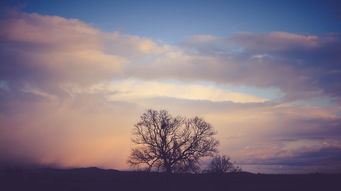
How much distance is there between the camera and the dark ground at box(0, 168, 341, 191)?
91.2 feet

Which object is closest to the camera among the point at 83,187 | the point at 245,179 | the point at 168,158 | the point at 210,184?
the point at 83,187

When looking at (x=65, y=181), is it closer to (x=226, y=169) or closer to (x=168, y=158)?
(x=168, y=158)

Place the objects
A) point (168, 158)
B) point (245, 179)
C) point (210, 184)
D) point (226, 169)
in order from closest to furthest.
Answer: point (210, 184), point (245, 179), point (168, 158), point (226, 169)

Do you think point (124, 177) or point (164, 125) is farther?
point (164, 125)

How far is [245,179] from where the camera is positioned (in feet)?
107

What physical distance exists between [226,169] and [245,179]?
79.2 feet

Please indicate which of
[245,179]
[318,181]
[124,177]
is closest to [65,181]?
[124,177]

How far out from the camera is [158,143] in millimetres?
39688

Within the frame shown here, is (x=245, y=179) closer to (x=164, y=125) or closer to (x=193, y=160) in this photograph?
(x=193, y=160)

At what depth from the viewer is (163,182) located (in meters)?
31.1

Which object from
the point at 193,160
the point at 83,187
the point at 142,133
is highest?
the point at 142,133

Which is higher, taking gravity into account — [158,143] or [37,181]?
[158,143]

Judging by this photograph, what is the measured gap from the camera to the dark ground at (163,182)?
27.8m

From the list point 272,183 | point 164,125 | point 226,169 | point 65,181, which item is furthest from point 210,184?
point 226,169
